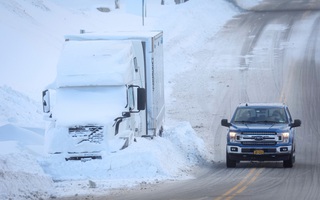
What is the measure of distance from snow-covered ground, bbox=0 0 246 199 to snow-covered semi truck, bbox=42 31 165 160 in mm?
385

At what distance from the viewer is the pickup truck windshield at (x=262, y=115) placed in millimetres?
24770

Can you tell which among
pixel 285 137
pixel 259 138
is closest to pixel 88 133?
pixel 259 138

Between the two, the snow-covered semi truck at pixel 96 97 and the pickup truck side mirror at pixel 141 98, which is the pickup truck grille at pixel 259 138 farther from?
the pickup truck side mirror at pixel 141 98

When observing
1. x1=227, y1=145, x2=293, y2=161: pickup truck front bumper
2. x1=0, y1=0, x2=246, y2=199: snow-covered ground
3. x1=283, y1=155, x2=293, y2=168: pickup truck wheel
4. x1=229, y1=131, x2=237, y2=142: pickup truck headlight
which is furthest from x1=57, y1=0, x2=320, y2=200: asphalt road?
x1=0, y1=0, x2=246, y2=199: snow-covered ground

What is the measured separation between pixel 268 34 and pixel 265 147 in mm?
29609

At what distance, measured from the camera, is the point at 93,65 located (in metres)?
22.1

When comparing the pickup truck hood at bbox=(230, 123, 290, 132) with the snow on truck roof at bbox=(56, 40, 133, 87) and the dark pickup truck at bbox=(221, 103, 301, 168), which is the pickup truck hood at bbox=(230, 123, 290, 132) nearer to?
the dark pickup truck at bbox=(221, 103, 301, 168)

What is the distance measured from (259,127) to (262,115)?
3.45ft

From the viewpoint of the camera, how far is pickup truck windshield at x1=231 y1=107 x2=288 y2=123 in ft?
81.3

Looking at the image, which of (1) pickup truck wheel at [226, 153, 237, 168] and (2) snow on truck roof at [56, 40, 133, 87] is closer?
(2) snow on truck roof at [56, 40, 133, 87]

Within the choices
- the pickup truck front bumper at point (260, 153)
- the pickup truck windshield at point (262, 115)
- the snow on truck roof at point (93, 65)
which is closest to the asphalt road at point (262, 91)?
the pickup truck front bumper at point (260, 153)

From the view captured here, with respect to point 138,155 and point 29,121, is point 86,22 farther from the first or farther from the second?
point 138,155

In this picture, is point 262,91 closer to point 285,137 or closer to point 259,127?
point 259,127

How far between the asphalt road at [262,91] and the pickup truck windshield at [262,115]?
50.9 inches
